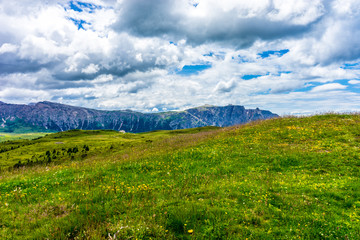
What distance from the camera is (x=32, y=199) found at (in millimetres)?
10539

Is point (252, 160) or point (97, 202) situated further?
point (252, 160)

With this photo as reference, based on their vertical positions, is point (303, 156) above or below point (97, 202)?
above

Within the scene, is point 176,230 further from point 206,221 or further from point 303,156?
point 303,156

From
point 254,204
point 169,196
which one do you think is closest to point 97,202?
point 169,196

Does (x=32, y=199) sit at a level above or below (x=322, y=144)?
below

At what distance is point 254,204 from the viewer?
9086 millimetres

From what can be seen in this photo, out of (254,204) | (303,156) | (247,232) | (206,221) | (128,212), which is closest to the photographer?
(247,232)

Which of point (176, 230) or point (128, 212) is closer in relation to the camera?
point (176, 230)

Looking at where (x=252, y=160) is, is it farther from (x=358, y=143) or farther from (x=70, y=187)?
(x=70, y=187)

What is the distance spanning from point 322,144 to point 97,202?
70.7ft

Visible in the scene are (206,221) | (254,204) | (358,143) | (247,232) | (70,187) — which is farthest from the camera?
(358,143)

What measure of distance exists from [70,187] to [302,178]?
15620 mm

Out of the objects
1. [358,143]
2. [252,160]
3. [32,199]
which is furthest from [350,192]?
[32,199]

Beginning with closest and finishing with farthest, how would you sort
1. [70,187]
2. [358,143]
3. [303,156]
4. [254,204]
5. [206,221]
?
[206,221] → [254,204] → [70,187] → [303,156] → [358,143]
